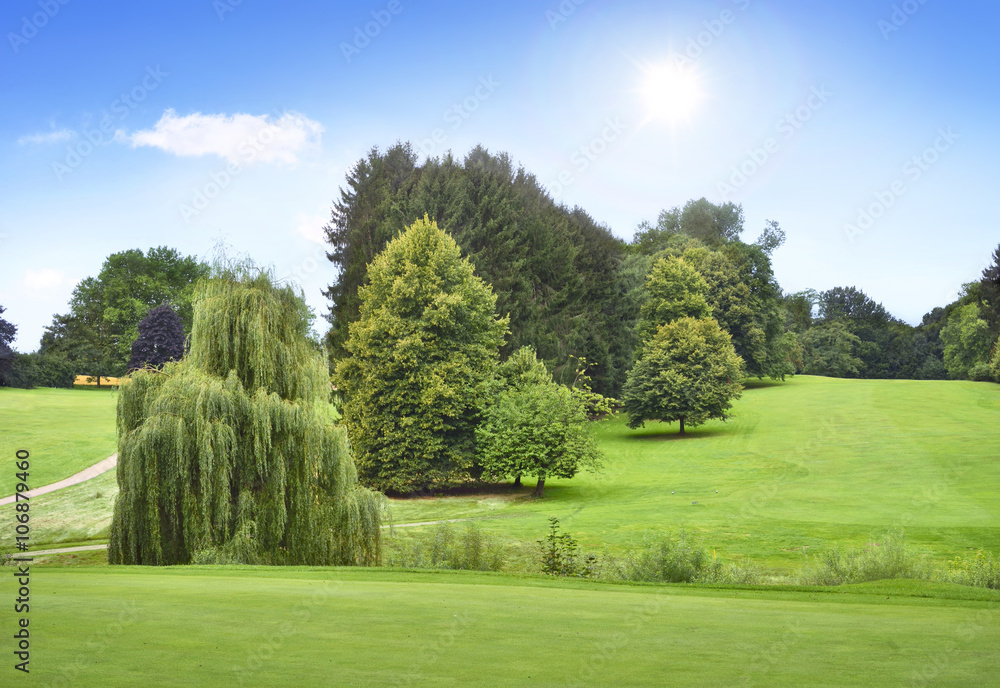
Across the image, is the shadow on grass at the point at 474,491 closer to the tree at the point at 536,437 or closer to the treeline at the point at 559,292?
the tree at the point at 536,437

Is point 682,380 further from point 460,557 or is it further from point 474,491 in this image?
point 460,557

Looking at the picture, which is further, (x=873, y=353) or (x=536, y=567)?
(x=873, y=353)

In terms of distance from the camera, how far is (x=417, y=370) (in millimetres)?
37219

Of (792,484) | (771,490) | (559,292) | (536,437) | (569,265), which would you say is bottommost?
(771,490)

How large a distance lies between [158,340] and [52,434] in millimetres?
22004

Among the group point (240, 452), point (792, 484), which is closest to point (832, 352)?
point (792, 484)

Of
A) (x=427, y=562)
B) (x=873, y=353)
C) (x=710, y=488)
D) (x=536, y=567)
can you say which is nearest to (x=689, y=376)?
(x=710, y=488)

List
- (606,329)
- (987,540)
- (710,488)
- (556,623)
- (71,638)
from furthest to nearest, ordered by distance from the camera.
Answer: (606,329), (710,488), (987,540), (556,623), (71,638)

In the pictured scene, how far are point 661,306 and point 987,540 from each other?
40.9 meters

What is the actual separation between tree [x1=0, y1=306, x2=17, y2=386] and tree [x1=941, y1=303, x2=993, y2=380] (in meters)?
82.6

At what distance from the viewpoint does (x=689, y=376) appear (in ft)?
169

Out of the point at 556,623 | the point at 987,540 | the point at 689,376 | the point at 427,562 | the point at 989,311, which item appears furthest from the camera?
the point at 989,311

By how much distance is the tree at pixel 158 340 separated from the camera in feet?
209

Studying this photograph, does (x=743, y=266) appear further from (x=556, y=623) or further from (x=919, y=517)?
(x=556, y=623)
